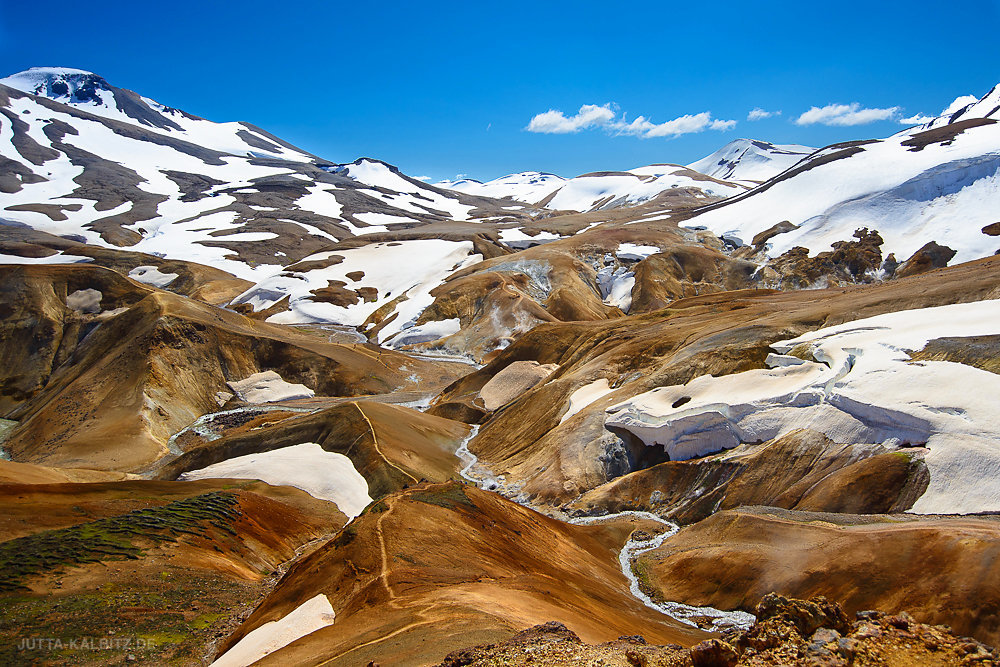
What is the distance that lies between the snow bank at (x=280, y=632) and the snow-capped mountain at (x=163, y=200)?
100146 millimetres

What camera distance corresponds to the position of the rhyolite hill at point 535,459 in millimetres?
11273

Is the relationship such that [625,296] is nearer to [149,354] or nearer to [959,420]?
[149,354]

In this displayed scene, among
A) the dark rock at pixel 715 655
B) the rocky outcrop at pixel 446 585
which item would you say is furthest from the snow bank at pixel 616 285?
the dark rock at pixel 715 655

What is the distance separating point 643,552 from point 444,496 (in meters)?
7.34

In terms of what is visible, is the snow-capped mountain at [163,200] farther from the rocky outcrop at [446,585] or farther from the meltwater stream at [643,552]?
the rocky outcrop at [446,585]

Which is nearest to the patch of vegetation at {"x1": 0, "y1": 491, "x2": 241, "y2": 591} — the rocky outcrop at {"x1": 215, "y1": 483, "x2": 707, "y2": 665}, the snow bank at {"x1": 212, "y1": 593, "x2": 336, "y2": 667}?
the rocky outcrop at {"x1": 215, "y1": 483, "x2": 707, "y2": 665}

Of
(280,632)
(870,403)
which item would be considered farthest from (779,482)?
(280,632)

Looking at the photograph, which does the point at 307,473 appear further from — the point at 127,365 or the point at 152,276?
the point at 152,276

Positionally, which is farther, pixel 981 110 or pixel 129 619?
pixel 981 110

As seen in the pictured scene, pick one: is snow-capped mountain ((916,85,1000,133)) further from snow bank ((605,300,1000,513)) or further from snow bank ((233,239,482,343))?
snow bank ((605,300,1000,513))

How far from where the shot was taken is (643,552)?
19.0m

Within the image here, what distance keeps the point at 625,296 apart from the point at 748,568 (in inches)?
2422

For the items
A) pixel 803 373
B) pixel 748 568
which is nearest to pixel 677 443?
pixel 803 373

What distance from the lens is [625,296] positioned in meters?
74.3
